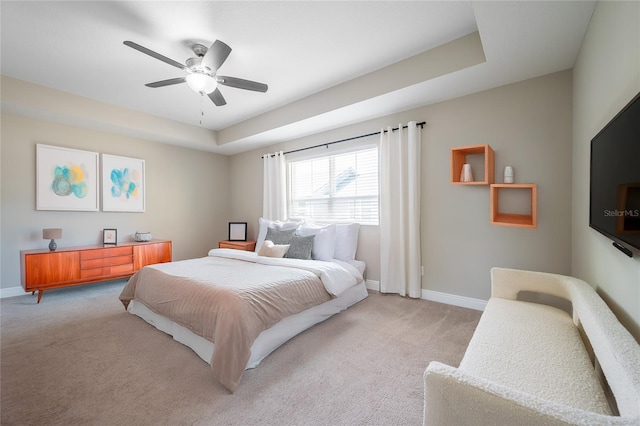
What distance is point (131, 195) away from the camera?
4.30 meters

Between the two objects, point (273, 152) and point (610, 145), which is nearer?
point (610, 145)

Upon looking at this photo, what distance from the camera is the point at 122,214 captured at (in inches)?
166

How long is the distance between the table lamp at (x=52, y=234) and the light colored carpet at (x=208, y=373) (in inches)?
36.7

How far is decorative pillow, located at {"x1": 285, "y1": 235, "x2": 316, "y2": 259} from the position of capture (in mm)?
3262

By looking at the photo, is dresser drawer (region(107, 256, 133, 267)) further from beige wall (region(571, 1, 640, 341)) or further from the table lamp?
beige wall (region(571, 1, 640, 341))

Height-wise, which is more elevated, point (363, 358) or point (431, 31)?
point (431, 31)

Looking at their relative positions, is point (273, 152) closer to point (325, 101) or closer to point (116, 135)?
point (325, 101)

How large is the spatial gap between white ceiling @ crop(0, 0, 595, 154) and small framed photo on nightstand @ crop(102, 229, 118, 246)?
1.95 meters

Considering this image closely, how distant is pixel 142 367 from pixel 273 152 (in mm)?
3769

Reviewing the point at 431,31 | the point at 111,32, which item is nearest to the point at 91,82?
the point at 111,32

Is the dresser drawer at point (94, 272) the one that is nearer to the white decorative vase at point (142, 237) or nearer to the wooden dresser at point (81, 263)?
the wooden dresser at point (81, 263)

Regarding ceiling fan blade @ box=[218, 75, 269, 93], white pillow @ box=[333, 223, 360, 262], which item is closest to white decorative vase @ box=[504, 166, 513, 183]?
white pillow @ box=[333, 223, 360, 262]

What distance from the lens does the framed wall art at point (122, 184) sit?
4.04 metres

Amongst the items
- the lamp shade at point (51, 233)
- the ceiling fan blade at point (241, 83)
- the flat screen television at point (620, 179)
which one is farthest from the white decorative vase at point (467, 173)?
the lamp shade at point (51, 233)
